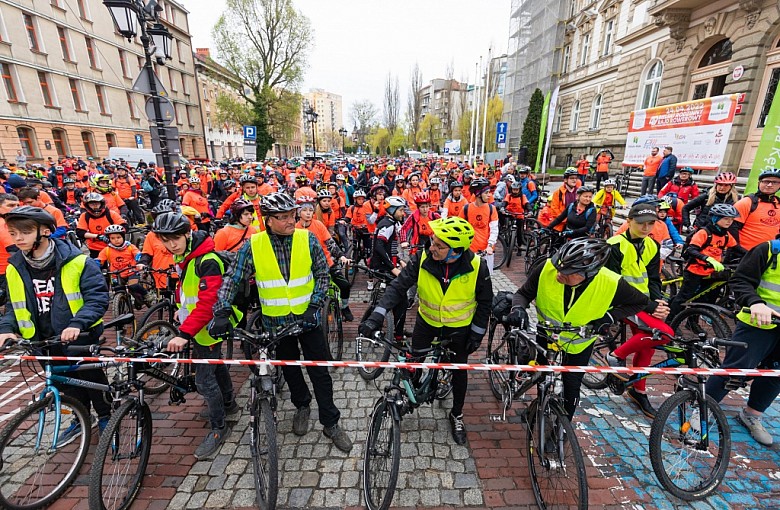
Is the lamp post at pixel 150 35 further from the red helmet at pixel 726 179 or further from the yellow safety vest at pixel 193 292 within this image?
the red helmet at pixel 726 179

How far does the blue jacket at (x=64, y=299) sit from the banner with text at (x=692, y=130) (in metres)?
14.8

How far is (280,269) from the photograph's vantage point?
125 inches

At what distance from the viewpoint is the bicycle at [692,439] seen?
2939 millimetres

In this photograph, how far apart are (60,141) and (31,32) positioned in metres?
7.50

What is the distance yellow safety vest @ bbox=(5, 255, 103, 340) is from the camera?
9.83 feet

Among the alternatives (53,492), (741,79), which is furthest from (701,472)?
(741,79)

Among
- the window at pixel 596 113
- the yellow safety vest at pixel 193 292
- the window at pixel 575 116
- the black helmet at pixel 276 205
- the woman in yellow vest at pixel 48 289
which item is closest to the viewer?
the woman in yellow vest at pixel 48 289

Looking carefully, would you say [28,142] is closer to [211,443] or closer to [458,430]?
[211,443]

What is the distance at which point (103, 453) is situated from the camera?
263 cm

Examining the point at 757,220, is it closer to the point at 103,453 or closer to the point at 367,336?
the point at 367,336

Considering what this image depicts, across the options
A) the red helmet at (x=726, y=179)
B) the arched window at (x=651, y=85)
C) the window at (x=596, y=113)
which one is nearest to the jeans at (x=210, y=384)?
the red helmet at (x=726, y=179)

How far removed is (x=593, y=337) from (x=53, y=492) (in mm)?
4654

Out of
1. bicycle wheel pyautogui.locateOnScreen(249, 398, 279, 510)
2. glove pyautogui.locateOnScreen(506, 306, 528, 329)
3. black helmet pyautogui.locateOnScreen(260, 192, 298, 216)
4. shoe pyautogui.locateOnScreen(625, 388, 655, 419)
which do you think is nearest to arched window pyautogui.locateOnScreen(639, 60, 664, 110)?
shoe pyautogui.locateOnScreen(625, 388, 655, 419)

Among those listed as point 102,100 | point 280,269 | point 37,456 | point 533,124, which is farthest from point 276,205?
point 102,100
